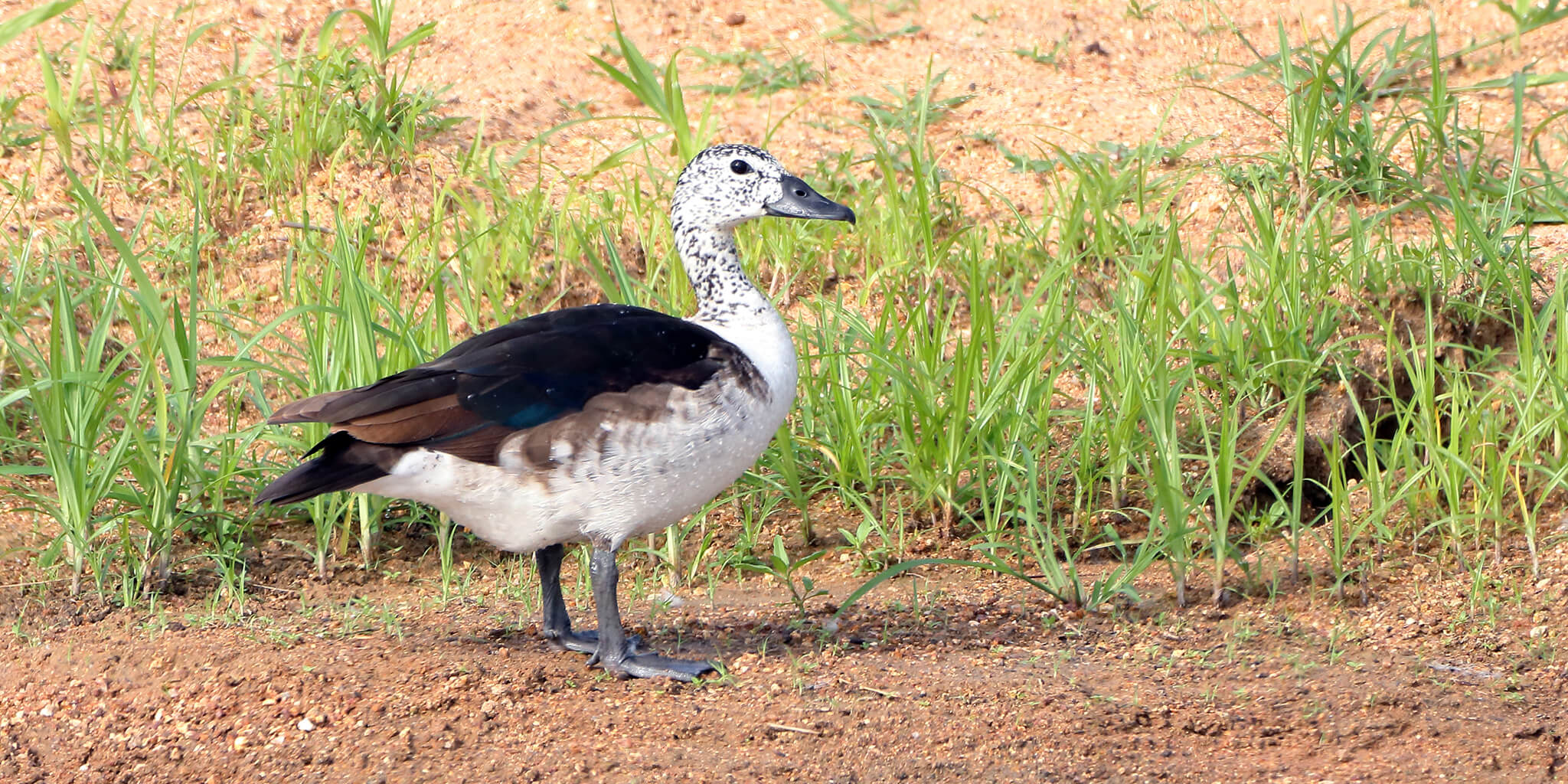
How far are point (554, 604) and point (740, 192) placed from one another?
1092mm

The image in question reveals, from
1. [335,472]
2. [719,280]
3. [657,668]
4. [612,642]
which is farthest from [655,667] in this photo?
[719,280]

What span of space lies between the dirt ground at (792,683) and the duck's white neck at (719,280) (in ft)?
2.52

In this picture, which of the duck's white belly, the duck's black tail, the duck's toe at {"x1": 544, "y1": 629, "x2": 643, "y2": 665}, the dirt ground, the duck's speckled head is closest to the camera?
the dirt ground

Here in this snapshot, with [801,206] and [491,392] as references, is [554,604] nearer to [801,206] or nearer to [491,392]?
[491,392]

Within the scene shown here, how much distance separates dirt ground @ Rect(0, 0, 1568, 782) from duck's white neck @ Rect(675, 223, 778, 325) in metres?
0.77

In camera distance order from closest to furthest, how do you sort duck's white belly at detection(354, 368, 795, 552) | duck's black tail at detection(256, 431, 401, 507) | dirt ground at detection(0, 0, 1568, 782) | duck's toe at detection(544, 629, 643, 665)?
dirt ground at detection(0, 0, 1568, 782)
duck's black tail at detection(256, 431, 401, 507)
duck's white belly at detection(354, 368, 795, 552)
duck's toe at detection(544, 629, 643, 665)

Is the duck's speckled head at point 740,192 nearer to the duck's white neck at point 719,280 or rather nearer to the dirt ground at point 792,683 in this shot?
the duck's white neck at point 719,280

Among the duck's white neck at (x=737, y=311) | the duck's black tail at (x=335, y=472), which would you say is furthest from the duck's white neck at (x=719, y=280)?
the duck's black tail at (x=335, y=472)

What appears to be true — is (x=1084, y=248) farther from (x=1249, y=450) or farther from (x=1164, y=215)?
(x=1249, y=450)

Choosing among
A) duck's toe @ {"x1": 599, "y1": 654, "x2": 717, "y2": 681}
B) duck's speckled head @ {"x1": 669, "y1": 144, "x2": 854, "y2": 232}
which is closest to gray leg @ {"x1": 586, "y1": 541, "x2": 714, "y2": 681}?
duck's toe @ {"x1": 599, "y1": 654, "x2": 717, "y2": 681}

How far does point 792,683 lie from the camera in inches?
132

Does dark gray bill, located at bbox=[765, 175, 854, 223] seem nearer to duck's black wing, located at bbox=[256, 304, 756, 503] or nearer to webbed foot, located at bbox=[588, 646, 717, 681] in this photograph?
duck's black wing, located at bbox=[256, 304, 756, 503]

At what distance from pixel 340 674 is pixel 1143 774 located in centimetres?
167

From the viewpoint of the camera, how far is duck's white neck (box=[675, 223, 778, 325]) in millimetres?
3779
